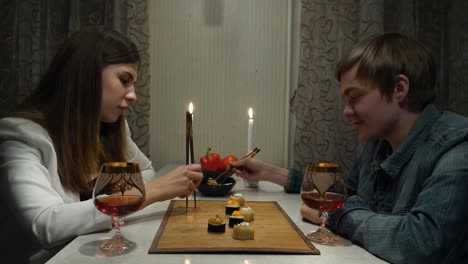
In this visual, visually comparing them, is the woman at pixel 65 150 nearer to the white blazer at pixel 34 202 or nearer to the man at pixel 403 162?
the white blazer at pixel 34 202

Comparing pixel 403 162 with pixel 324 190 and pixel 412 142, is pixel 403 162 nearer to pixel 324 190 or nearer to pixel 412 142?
pixel 412 142

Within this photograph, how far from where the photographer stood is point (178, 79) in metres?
2.88

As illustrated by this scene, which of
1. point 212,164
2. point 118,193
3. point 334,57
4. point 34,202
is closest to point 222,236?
point 118,193

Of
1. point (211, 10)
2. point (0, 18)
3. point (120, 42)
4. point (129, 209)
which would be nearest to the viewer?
point (129, 209)

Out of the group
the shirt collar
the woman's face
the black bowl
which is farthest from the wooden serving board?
the woman's face

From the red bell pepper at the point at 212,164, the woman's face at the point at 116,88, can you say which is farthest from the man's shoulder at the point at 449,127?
the woman's face at the point at 116,88

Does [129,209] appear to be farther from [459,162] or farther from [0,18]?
[0,18]

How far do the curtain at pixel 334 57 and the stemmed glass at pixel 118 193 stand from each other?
1.80 m

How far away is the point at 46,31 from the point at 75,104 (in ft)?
4.48

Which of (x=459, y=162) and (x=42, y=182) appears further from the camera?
(x=42, y=182)

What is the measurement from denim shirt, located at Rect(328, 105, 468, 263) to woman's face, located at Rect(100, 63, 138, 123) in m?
0.88

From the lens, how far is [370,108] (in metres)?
1.36

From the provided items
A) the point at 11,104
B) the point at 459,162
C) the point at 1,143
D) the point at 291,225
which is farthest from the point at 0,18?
the point at 459,162

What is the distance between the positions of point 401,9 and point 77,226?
2.34 meters
